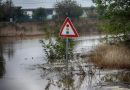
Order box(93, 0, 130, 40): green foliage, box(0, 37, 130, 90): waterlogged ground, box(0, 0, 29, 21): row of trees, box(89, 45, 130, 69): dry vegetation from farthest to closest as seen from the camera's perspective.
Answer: box(0, 0, 29, 21): row of trees < box(93, 0, 130, 40): green foliage < box(89, 45, 130, 69): dry vegetation < box(0, 37, 130, 90): waterlogged ground

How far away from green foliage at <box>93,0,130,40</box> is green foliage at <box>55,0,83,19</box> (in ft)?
142

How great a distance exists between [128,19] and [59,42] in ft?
12.4

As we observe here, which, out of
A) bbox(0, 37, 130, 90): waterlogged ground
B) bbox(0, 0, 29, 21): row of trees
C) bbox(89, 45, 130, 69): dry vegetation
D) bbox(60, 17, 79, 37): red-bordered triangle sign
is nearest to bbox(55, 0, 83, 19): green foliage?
bbox(0, 0, 29, 21): row of trees

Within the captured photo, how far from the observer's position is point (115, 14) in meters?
18.5

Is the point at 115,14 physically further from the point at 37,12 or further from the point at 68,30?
the point at 37,12

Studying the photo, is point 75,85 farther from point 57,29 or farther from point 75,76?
point 57,29

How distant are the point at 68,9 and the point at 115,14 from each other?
4703 centimetres

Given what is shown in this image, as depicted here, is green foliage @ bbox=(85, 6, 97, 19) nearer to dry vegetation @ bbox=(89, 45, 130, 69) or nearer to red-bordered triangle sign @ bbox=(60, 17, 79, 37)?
dry vegetation @ bbox=(89, 45, 130, 69)

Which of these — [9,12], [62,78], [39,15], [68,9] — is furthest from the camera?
[39,15]

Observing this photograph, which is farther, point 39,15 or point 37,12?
point 37,12

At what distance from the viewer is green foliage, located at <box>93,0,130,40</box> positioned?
18.3 m

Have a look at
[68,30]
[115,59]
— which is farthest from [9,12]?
[68,30]

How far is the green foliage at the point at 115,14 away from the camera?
18312mm

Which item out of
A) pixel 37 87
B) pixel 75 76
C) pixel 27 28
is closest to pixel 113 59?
pixel 75 76
